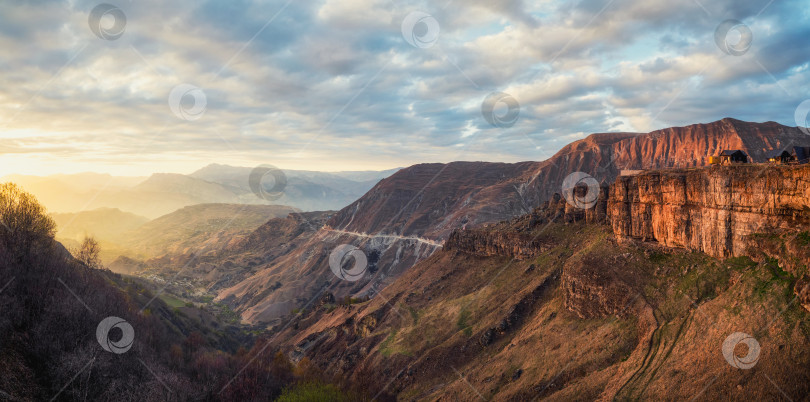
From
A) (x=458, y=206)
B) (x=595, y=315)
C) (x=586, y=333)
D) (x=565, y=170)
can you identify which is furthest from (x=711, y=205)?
(x=565, y=170)

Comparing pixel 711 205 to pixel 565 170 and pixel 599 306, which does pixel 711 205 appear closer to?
pixel 599 306

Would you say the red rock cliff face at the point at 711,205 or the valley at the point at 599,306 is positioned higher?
the red rock cliff face at the point at 711,205

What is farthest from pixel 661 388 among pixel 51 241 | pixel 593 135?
pixel 593 135

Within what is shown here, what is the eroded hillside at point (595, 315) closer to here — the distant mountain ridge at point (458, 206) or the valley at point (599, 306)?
the valley at point (599, 306)

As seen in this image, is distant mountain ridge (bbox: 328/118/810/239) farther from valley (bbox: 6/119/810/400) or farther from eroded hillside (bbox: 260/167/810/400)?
eroded hillside (bbox: 260/167/810/400)

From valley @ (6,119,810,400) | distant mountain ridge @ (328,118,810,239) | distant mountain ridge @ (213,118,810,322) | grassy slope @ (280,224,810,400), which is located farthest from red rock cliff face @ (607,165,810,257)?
distant mountain ridge @ (328,118,810,239)

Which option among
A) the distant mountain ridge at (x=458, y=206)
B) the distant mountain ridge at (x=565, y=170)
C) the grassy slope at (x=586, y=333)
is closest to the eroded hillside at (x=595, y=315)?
the grassy slope at (x=586, y=333)

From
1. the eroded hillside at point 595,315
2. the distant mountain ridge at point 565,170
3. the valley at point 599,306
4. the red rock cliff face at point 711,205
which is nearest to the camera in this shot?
the eroded hillside at point 595,315

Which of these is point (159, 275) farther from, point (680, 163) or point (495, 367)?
point (680, 163)
